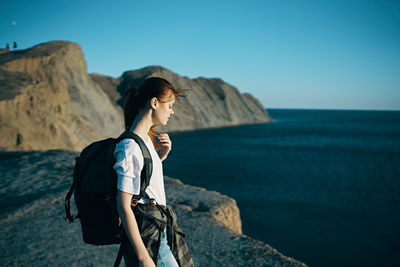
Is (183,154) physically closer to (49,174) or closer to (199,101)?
(49,174)

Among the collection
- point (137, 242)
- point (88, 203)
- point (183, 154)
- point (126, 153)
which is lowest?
point (183, 154)

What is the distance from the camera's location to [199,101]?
66625mm

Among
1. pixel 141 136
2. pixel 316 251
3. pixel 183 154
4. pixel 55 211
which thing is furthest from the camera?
pixel 183 154

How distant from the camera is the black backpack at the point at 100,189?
4.45ft

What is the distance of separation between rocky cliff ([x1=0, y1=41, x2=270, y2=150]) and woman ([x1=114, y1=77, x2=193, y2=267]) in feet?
0.68

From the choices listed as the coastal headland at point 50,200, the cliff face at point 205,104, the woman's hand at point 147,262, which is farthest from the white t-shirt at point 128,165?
the cliff face at point 205,104

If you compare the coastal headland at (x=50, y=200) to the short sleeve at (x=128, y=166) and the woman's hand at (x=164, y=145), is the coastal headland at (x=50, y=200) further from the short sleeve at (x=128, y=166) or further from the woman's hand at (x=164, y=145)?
the short sleeve at (x=128, y=166)

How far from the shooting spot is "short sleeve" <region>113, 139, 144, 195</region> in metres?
1.32

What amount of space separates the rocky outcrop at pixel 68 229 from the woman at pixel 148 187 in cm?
212

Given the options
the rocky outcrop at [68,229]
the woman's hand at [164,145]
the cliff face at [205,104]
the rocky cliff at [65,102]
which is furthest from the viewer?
the cliff face at [205,104]

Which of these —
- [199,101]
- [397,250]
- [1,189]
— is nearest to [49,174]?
[1,189]

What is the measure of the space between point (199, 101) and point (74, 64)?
38.3 meters

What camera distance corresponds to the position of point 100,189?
1366 mm

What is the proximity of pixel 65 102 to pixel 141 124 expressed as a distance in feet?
68.8
